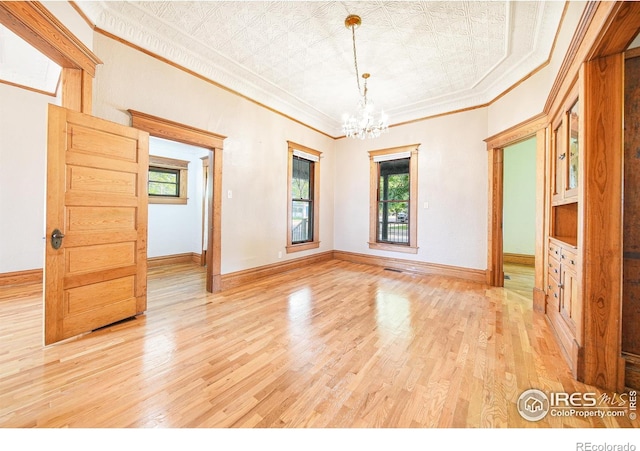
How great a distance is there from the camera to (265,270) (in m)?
4.45

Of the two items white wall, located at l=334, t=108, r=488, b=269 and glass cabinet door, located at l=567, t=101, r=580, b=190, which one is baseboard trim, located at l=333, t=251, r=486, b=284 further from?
glass cabinet door, located at l=567, t=101, r=580, b=190

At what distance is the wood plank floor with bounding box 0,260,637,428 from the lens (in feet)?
4.68

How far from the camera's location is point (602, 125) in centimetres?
173

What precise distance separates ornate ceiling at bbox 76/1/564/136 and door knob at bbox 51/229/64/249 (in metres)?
2.12

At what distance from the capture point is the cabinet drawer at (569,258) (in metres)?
2.04

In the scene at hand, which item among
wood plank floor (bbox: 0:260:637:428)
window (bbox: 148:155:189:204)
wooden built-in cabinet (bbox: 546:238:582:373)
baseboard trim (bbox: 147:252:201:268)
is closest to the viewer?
wood plank floor (bbox: 0:260:637:428)

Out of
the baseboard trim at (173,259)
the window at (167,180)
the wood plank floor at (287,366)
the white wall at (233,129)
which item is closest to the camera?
the wood plank floor at (287,366)

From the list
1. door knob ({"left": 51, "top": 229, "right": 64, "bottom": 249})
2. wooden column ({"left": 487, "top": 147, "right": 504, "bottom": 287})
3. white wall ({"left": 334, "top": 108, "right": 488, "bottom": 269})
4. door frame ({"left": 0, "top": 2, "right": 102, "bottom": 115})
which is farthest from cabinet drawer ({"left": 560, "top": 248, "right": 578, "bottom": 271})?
door frame ({"left": 0, "top": 2, "right": 102, "bottom": 115})

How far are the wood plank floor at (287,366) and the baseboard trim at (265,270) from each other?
1.76ft

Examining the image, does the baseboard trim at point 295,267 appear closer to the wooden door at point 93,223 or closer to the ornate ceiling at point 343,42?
the wooden door at point 93,223

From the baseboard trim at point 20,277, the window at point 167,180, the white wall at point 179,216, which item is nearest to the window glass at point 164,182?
the window at point 167,180
